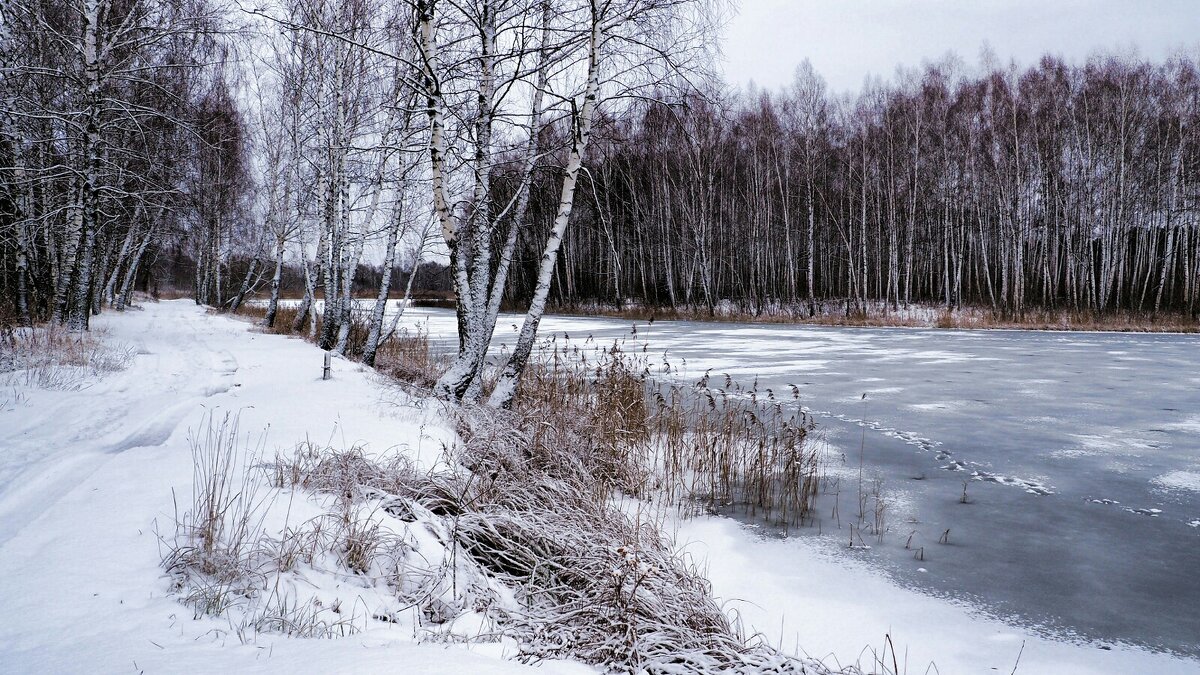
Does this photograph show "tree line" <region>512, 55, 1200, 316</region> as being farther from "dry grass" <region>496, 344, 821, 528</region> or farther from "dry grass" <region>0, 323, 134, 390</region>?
"dry grass" <region>496, 344, 821, 528</region>

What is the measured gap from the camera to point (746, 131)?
27344 mm

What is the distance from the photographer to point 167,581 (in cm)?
228

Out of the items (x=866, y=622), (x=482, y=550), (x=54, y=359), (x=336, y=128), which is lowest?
(x=866, y=622)

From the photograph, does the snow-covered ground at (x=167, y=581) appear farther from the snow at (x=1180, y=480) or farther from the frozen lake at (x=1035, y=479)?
the snow at (x=1180, y=480)

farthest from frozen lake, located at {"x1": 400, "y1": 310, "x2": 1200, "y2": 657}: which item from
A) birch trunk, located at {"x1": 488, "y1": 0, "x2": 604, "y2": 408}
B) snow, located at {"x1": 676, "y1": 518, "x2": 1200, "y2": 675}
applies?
birch trunk, located at {"x1": 488, "y1": 0, "x2": 604, "y2": 408}

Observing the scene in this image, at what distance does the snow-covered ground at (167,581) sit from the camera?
6.09 ft

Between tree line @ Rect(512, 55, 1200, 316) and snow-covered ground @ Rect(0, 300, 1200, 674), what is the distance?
648 inches

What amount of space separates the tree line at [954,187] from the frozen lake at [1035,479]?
491 inches

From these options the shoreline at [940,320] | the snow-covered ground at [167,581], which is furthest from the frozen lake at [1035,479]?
the shoreline at [940,320]

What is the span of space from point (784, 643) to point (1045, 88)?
29.9 metres

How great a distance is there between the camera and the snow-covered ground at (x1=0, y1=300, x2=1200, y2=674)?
1.86 metres

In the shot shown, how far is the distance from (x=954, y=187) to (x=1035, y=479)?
2622cm

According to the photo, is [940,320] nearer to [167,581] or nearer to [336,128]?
[336,128]

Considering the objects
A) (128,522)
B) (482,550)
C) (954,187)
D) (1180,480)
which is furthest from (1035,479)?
(954,187)
